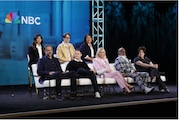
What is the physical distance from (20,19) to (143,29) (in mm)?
3514

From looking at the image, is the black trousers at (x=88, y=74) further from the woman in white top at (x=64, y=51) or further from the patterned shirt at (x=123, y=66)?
the patterned shirt at (x=123, y=66)

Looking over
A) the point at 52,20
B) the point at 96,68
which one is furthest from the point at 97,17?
the point at 96,68

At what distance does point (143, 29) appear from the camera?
31.3ft

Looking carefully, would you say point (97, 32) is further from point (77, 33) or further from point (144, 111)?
point (144, 111)

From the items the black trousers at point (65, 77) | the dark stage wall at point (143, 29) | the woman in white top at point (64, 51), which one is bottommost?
the black trousers at point (65, 77)

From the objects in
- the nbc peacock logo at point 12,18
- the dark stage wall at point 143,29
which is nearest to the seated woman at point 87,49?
the nbc peacock logo at point 12,18

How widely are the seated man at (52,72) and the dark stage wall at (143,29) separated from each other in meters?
3.74

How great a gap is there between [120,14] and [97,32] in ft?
4.43

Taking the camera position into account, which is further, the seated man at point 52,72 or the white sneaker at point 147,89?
the white sneaker at point 147,89

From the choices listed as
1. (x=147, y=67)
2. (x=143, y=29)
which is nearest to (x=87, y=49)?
(x=147, y=67)

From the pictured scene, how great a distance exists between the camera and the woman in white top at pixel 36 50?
602 cm

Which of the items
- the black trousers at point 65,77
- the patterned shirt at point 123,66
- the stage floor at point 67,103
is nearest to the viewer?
the stage floor at point 67,103

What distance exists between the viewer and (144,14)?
372 inches

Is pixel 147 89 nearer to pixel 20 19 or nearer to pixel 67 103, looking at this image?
pixel 67 103
